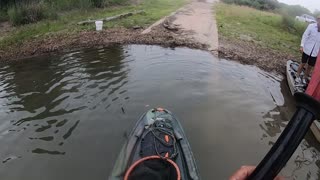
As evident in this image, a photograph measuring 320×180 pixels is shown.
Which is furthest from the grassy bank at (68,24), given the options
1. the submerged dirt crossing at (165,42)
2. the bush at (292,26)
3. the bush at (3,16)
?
the bush at (292,26)

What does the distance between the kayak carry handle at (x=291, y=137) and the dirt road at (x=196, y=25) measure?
37.2 feet

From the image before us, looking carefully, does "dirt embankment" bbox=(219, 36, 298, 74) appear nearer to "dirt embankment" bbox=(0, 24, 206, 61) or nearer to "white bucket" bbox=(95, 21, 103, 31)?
"dirt embankment" bbox=(0, 24, 206, 61)

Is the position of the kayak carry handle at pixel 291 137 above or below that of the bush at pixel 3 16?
above

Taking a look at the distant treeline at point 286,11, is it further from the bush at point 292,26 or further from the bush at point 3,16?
the bush at point 3,16

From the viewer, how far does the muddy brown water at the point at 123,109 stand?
6.00 m

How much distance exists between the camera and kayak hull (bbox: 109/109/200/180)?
4637 millimetres

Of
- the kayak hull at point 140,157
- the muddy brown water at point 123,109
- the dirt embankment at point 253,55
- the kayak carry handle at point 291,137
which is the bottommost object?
the muddy brown water at point 123,109

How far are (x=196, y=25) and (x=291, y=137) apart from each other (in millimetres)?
16447

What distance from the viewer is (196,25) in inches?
685

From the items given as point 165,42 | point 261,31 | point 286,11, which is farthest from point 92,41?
point 286,11

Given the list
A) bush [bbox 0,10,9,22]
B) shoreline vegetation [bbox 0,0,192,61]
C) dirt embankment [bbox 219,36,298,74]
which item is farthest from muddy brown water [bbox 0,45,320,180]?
bush [bbox 0,10,9,22]

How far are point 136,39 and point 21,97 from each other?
648 centimetres

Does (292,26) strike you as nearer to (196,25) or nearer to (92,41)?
(196,25)

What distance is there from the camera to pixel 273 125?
749 cm
